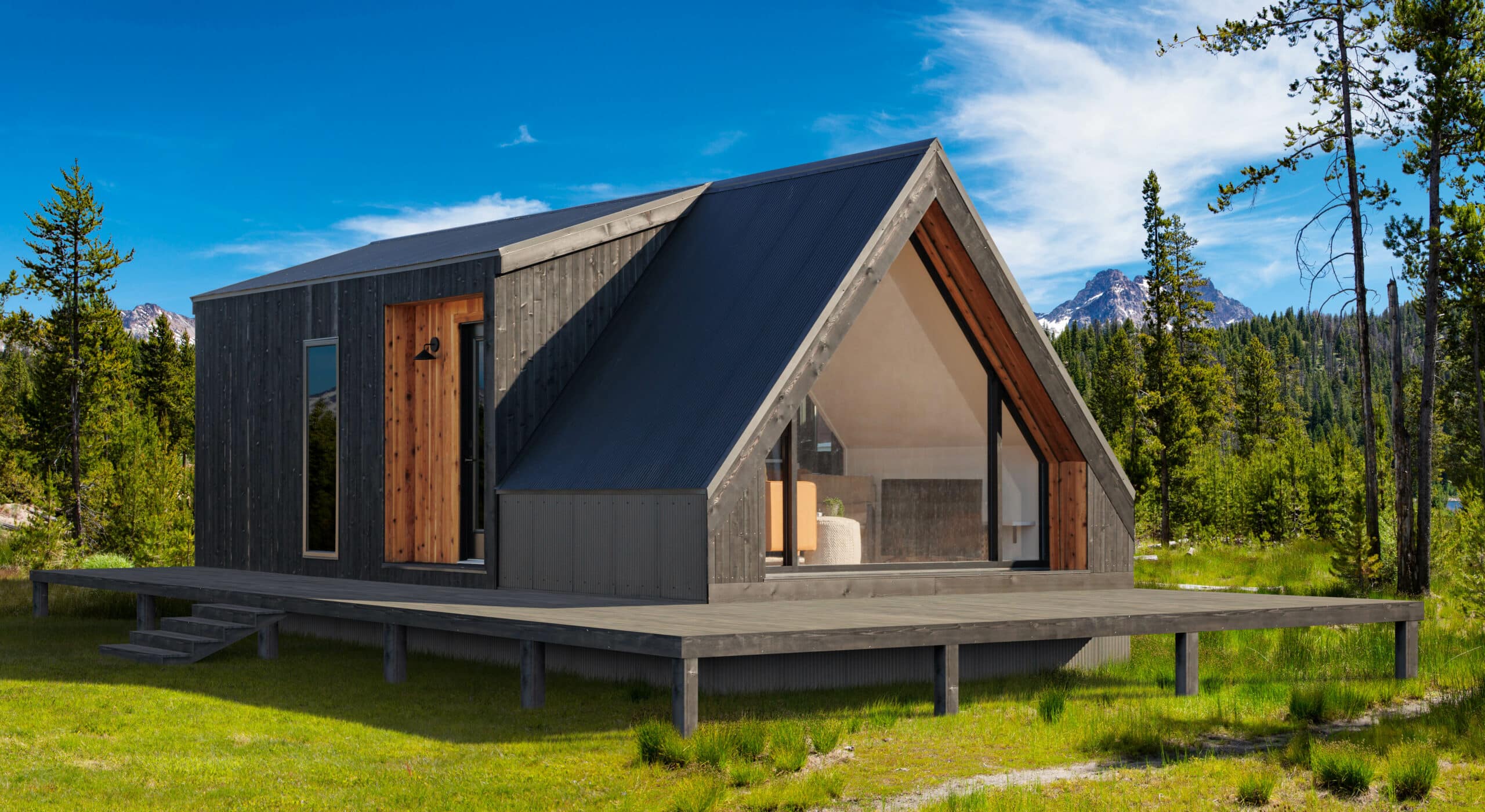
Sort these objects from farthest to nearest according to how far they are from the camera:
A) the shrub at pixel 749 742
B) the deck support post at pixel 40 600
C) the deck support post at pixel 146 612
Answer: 1. the deck support post at pixel 40 600
2. the deck support post at pixel 146 612
3. the shrub at pixel 749 742

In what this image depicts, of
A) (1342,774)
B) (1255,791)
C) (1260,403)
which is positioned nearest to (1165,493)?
(1260,403)

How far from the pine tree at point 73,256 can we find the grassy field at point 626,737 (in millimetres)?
19240

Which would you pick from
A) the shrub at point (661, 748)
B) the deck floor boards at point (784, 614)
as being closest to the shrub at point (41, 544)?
the deck floor boards at point (784, 614)

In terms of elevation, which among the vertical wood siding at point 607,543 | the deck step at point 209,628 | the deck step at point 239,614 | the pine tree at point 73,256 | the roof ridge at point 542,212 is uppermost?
the pine tree at point 73,256

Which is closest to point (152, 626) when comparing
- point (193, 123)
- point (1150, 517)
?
point (1150, 517)

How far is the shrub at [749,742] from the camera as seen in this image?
22.1ft

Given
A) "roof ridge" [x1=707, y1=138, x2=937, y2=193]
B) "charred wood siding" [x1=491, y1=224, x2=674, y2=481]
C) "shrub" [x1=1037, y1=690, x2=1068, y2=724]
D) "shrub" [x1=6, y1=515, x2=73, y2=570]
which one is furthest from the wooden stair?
"shrub" [x1=6, y1=515, x2=73, y2=570]

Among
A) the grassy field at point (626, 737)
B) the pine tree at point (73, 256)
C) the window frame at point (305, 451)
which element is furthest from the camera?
the pine tree at point (73, 256)

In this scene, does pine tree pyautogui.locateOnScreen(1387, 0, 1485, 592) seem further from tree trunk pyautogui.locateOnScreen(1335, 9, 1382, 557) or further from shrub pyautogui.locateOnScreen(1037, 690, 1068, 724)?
shrub pyautogui.locateOnScreen(1037, 690, 1068, 724)

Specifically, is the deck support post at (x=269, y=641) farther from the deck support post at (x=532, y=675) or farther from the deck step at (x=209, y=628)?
the deck support post at (x=532, y=675)

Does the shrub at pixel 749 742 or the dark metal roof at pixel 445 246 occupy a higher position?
the dark metal roof at pixel 445 246

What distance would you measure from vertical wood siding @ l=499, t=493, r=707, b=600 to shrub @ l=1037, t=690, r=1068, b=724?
231cm

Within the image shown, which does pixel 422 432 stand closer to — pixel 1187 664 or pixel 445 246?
pixel 445 246

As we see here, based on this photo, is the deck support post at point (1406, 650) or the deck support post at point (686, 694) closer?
the deck support post at point (686, 694)
